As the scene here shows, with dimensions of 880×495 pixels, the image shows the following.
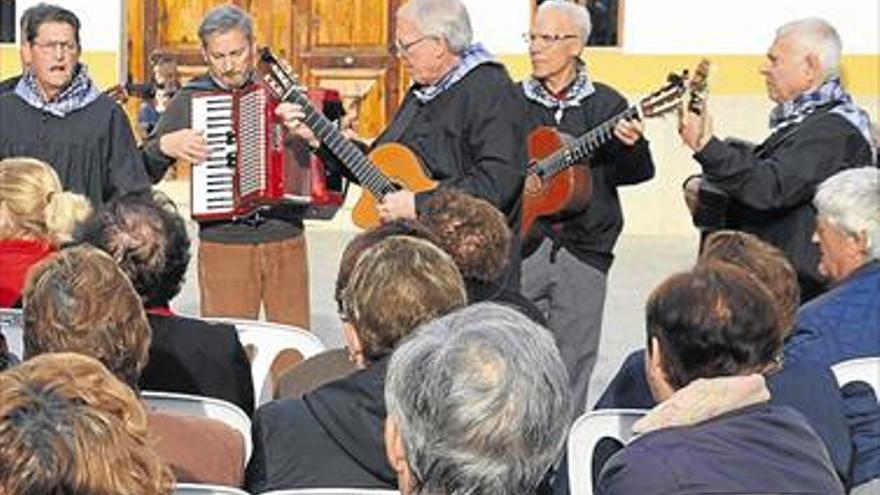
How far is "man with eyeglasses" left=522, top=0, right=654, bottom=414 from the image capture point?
690cm

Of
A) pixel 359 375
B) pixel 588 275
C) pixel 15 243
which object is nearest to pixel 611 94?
pixel 588 275

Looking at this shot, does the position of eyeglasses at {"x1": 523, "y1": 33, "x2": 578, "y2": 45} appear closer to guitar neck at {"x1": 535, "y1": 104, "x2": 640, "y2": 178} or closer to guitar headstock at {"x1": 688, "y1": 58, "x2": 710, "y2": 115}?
guitar neck at {"x1": 535, "y1": 104, "x2": 640, "y2": 178}

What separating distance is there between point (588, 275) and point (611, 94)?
2.49 feet

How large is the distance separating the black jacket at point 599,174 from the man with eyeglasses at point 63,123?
164 centimetres

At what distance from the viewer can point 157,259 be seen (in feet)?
14.8

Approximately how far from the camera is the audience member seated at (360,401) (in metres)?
3.67

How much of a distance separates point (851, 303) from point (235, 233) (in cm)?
298

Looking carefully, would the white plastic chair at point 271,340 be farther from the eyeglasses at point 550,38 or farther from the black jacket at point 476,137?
the eyeglasses at point 550,38

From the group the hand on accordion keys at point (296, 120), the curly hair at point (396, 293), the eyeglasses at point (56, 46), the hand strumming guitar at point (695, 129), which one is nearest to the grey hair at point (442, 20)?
the hand on accordion keys at point (296, 120)

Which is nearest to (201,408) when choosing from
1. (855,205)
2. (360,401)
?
(360,401)

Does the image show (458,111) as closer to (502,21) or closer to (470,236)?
(470,236)

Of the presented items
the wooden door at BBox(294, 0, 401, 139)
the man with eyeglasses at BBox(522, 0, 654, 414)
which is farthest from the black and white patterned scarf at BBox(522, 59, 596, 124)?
the wooden door at BBox(294, 0, 401, 139)

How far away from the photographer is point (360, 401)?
12.1 ft

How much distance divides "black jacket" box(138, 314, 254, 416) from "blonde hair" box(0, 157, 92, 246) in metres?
1.01
